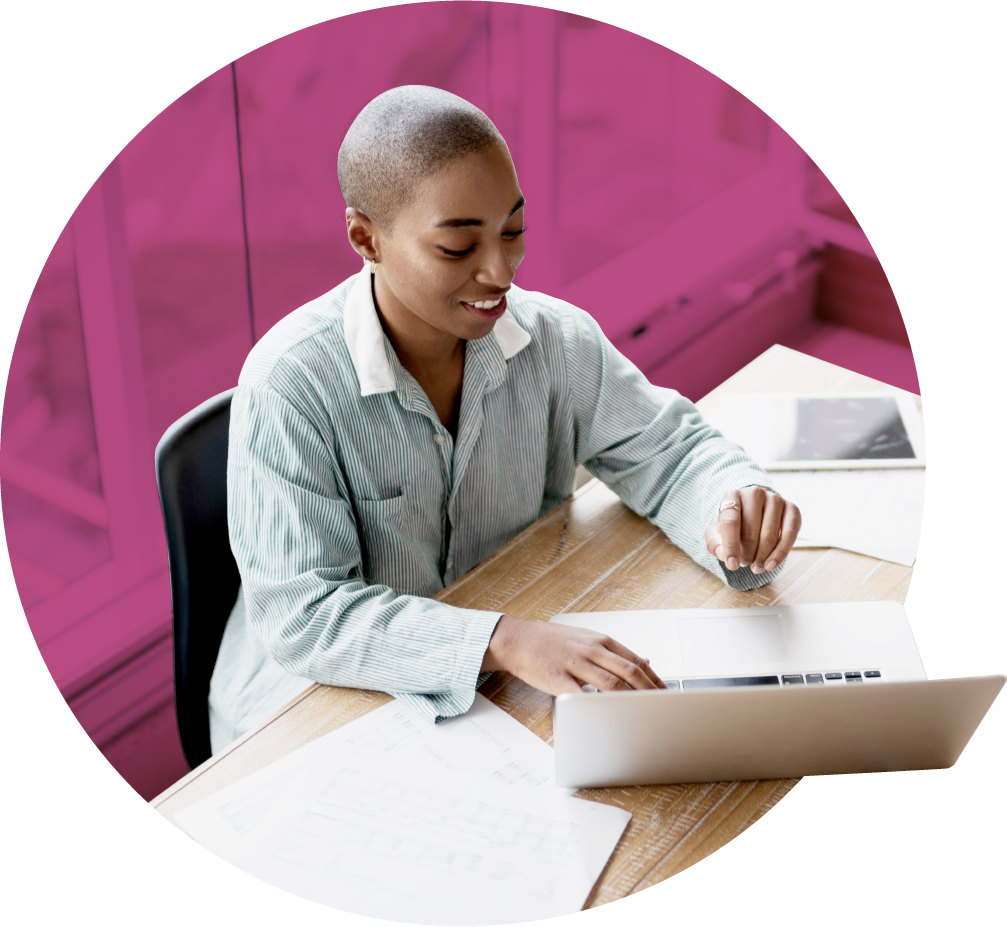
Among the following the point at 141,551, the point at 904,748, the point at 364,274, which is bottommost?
the point at 141,551

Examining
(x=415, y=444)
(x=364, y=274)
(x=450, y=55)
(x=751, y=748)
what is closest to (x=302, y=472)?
(x=415, y=444)

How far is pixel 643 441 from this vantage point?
1941 millimetres

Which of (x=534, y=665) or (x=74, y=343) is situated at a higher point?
(x=74, y=343)

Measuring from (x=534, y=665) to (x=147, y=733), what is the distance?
1.56m

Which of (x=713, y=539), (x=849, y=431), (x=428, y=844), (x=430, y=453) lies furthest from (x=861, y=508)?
(x=428, y=844)

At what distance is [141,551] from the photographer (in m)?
2.58

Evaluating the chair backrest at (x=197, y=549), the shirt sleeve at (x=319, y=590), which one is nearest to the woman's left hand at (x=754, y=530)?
the shirt sleeve at (x=319, y=590)

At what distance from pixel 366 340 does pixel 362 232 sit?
0.57ft

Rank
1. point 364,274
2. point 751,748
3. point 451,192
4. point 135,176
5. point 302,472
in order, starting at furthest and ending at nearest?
point 135,176, point 364,274, point 302,472, point 451,192, point 751,748

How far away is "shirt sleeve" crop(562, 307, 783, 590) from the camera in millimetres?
1854

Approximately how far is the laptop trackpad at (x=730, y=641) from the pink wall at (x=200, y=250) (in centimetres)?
127

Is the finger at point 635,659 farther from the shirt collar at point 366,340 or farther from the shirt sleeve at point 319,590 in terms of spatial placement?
the shirt collar at point 366,340

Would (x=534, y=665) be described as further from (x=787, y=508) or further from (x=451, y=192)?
(x=451, y=192)

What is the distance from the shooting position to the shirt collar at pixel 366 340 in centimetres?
172
